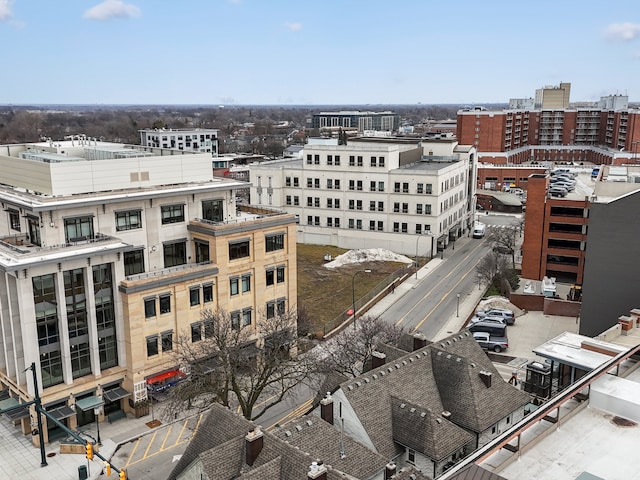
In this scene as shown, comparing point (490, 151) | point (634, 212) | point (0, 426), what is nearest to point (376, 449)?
point (0, 426)

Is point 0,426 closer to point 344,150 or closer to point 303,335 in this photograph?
point 303,335

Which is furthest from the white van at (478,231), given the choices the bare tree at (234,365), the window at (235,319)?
the window at (235,319)

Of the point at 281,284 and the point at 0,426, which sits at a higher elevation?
the point at 281,284

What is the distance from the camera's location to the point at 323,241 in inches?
3748

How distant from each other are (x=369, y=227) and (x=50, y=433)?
59.5 metres

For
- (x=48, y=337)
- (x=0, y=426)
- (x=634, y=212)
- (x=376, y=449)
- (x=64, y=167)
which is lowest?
(x=0, y=426)

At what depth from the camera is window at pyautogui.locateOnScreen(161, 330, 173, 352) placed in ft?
146

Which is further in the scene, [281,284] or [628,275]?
[281,284]

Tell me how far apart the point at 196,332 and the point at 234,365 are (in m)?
8.44

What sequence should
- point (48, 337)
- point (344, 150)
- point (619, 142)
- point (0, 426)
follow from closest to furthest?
point (48, 337), point (0, 426), point (344, 150), point (619, 142)

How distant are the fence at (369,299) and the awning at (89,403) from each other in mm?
22704

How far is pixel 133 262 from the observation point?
4594 cm

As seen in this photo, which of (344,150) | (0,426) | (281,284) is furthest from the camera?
(344,150)

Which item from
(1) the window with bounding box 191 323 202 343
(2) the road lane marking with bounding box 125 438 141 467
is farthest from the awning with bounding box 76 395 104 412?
(1) the window with bounding box 191 323 202 343
